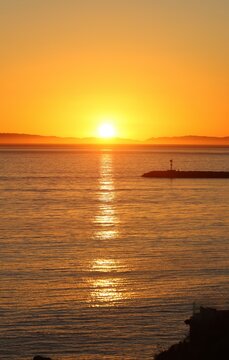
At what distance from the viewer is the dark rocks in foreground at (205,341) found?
70.3ft

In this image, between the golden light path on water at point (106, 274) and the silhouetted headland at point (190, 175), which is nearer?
the golden light path on water at point (106, 274)

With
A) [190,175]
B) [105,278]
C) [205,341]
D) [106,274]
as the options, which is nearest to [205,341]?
[205,341]

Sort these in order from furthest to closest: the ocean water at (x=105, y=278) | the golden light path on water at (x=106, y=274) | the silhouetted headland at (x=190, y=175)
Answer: the silhouetted headland at (x=190, y=175)
the golden light path on water at (x=106, y=274)
the ocean water at (x=105, y=278)

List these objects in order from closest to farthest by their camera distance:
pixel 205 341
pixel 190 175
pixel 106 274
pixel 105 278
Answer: pixel 205 341
pixel 105 278
pixel 106 274
pixel 190 175

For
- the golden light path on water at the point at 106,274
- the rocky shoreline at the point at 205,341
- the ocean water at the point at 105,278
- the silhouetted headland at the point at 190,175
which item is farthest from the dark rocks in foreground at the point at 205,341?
the silhouetted headland at the point at 190,175

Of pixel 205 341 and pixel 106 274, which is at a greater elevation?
pixel 205 341

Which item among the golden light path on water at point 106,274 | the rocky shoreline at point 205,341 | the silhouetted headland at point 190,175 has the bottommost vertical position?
the silhouetted headland at point 190,175

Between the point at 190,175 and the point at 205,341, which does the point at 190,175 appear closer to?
the point at 190,175

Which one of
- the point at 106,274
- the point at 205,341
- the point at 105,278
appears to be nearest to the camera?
the point at 205,341

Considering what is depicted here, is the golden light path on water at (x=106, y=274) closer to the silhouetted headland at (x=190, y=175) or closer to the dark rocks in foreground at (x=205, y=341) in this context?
the dark rocks in foreground at (x=205, y=341)

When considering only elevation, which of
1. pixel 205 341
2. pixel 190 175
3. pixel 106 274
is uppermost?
pixel 205 341

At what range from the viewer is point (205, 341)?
22.9 m

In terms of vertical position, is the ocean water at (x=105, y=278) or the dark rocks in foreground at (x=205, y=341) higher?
the dark rocks in foreground at (x=205, y=341)

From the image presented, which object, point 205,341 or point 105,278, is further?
point 105,278
